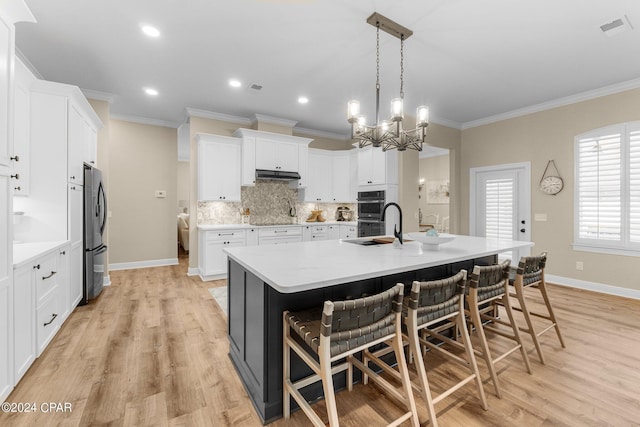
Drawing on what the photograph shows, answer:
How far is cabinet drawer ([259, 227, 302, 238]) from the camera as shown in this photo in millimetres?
5141

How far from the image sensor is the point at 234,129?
5469 mm

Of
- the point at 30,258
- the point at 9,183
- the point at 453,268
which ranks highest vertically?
the point at 9,183

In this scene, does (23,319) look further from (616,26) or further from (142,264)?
(616,26)

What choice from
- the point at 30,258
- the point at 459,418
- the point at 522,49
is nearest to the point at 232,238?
the point at 30,258

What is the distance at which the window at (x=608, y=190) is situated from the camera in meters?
3.88

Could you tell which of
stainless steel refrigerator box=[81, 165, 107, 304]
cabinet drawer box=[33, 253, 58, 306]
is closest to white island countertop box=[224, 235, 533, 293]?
cabinet drawer box=[33, 253, 58, 306]

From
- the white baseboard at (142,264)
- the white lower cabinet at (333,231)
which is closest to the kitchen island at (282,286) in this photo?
the white lower cabinet at (333,231)

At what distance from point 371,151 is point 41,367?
5042 millimetres

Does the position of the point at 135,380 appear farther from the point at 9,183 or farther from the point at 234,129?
the point at 234,129

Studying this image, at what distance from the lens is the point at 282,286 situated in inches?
50.9

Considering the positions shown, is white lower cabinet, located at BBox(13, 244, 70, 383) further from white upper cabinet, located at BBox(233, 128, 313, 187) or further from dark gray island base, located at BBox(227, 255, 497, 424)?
white upper cabinet, located at BBox(233, 128, 313, 187)

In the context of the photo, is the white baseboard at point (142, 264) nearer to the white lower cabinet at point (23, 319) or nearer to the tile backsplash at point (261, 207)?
the tile backsplash at point (261, 207)

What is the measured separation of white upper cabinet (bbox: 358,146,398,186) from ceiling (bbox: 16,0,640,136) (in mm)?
889

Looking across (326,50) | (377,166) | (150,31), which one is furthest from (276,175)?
(150,31)
